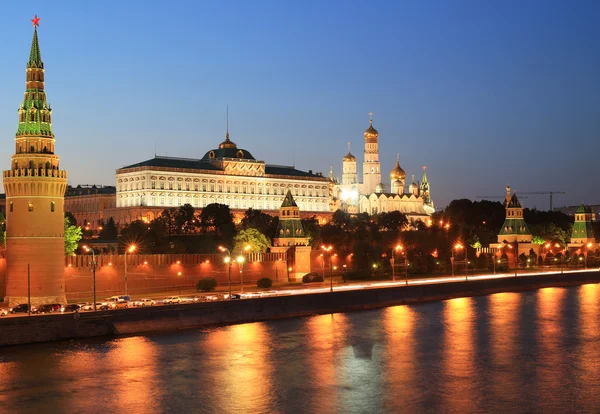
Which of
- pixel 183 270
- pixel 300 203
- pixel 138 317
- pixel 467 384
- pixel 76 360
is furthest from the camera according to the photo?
pixel 300 203

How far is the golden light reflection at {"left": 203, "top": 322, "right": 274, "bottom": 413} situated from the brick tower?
11.9 m

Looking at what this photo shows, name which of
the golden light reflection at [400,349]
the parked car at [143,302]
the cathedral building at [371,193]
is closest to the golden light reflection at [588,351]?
the golden light reflection at [400,349]

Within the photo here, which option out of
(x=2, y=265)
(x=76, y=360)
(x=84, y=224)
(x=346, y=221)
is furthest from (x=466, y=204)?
(x=76, y=360)

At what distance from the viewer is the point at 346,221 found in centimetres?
15350

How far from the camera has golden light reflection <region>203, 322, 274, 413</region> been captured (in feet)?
122

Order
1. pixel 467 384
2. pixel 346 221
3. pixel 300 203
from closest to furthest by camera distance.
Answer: pixel 467 384, pixel 346 221, pixel 300 203

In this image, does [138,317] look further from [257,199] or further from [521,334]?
[257,199]

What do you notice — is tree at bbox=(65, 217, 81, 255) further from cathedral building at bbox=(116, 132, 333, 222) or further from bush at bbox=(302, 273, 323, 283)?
cathedral building at bbox=(116, 132, 333, 222)

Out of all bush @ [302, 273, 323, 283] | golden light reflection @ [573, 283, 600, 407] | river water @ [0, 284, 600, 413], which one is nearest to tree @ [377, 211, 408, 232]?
bush @ [302, 273, 323, 283]

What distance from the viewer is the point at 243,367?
145 ft

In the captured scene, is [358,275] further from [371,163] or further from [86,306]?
[371,163]

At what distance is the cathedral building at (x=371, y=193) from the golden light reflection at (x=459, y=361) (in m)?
121

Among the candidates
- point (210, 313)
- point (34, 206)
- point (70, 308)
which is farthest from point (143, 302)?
point (34, 206)

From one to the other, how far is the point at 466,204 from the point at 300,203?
87.0 ft
